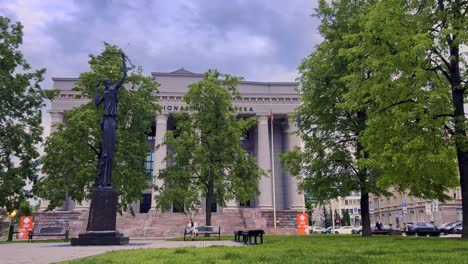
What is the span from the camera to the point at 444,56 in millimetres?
18375

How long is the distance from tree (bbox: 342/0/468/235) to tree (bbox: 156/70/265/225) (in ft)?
40.7

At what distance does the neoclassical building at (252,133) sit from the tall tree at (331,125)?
18.9 meters

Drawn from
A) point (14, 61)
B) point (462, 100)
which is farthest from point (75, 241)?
point (462, 100)

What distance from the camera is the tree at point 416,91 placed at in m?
16.2

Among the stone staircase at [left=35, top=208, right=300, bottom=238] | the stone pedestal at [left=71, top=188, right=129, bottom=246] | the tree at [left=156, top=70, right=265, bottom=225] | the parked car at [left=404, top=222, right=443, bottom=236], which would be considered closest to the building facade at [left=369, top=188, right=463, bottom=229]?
the parked car at [left=404, top=222, right=443, bottom=236]

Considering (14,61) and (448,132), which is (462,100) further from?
(14,61)

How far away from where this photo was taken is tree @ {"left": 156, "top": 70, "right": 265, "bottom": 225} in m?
29.0

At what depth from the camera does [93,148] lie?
90.4 feet

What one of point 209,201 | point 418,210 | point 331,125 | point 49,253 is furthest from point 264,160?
point 49,253

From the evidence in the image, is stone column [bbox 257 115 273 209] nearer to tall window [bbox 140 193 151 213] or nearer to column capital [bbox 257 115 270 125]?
column capital [bbox 257 115 270 125]

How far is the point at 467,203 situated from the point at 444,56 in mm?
6512

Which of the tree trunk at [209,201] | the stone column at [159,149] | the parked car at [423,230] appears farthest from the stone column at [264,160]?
the tree trunk at [209,201]

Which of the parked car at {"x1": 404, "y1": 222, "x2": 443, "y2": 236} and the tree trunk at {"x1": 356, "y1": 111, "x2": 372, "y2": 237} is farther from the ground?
the tree trunk at {"x1": 356, "y1": 111, "x2": 372, "y2": 237}

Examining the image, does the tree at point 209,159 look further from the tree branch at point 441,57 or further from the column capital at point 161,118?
the column capital at point 161,118
